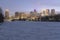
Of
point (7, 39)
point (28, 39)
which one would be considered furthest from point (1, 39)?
point (28, 39)

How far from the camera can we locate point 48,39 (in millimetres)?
39781

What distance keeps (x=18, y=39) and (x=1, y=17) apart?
81.1m

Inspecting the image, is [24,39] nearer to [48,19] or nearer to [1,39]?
[1,39]

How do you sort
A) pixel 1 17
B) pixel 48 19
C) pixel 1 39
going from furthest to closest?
1. pixel 48 19
2. pixel 1 17
3. pixel 1 39

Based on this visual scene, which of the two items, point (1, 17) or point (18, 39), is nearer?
point (18, 39)

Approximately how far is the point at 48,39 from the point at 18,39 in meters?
4.18

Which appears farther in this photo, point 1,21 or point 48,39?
point 1,21

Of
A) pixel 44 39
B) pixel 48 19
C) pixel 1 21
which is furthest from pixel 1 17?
pixel 44 39

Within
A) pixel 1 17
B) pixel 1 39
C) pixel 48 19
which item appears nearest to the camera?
pixel 1 39

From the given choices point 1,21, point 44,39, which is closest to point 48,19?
point 1,21

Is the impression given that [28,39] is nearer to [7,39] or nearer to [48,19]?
[7,39]

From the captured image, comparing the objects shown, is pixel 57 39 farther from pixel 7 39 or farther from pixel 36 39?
pixel 7 39

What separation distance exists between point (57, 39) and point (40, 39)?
2369mm

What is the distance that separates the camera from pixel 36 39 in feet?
128
